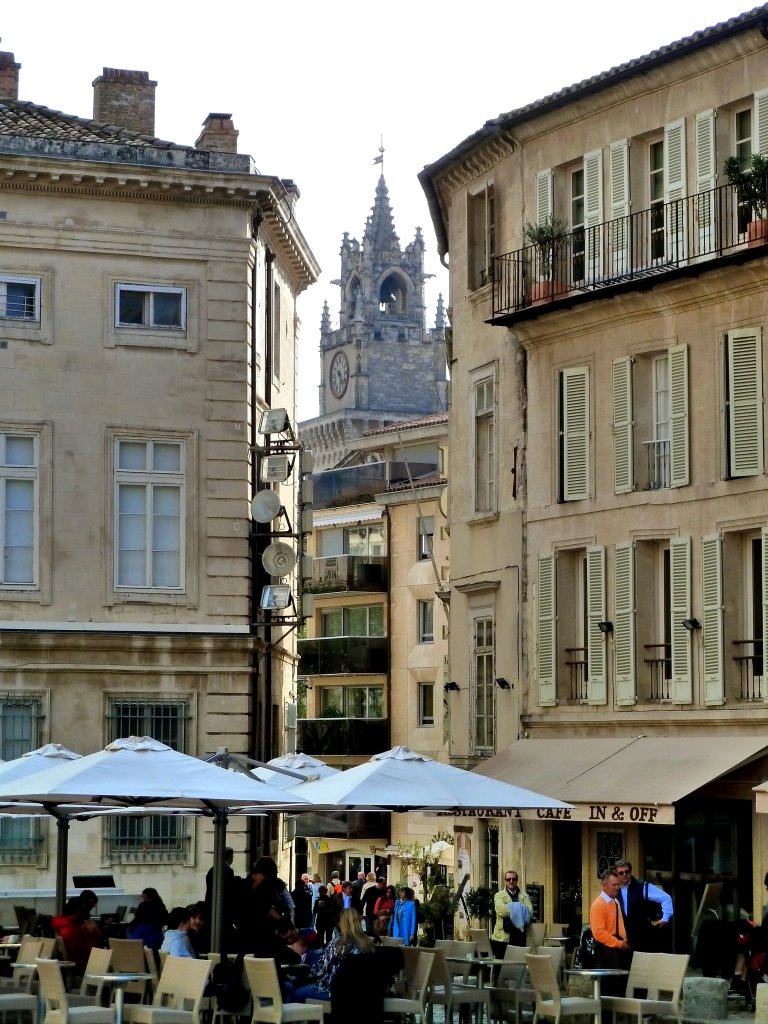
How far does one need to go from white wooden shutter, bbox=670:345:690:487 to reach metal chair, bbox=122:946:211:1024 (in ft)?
43.1

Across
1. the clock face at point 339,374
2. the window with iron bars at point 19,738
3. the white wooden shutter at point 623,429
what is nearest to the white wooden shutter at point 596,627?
the white wooden shutter at point 623,429

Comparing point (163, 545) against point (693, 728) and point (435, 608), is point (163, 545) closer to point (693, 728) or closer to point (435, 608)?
point (693, 728)

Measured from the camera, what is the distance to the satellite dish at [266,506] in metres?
34.4

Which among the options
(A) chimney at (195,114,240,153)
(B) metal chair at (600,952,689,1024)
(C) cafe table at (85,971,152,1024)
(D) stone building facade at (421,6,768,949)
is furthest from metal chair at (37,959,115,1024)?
(A) chimney at (195,114,240,153)

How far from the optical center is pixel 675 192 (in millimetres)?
30453

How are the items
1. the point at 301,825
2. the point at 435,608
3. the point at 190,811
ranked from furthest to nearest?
the point at 435,608
the point at 301,825
the point at 190,811

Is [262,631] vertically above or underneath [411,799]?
above

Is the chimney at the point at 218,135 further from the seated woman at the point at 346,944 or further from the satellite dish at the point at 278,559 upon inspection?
the seated woman at the point at 346,944

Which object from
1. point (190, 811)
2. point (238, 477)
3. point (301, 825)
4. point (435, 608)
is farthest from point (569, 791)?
point (435, 608)

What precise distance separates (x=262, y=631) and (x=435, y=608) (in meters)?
28.8

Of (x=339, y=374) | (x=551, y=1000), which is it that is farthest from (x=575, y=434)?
(x=339, y=374)

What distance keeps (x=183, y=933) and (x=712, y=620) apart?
35.8 ft

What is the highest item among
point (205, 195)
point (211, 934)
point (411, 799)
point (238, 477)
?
point (205, 195)

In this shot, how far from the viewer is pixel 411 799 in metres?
21.7
